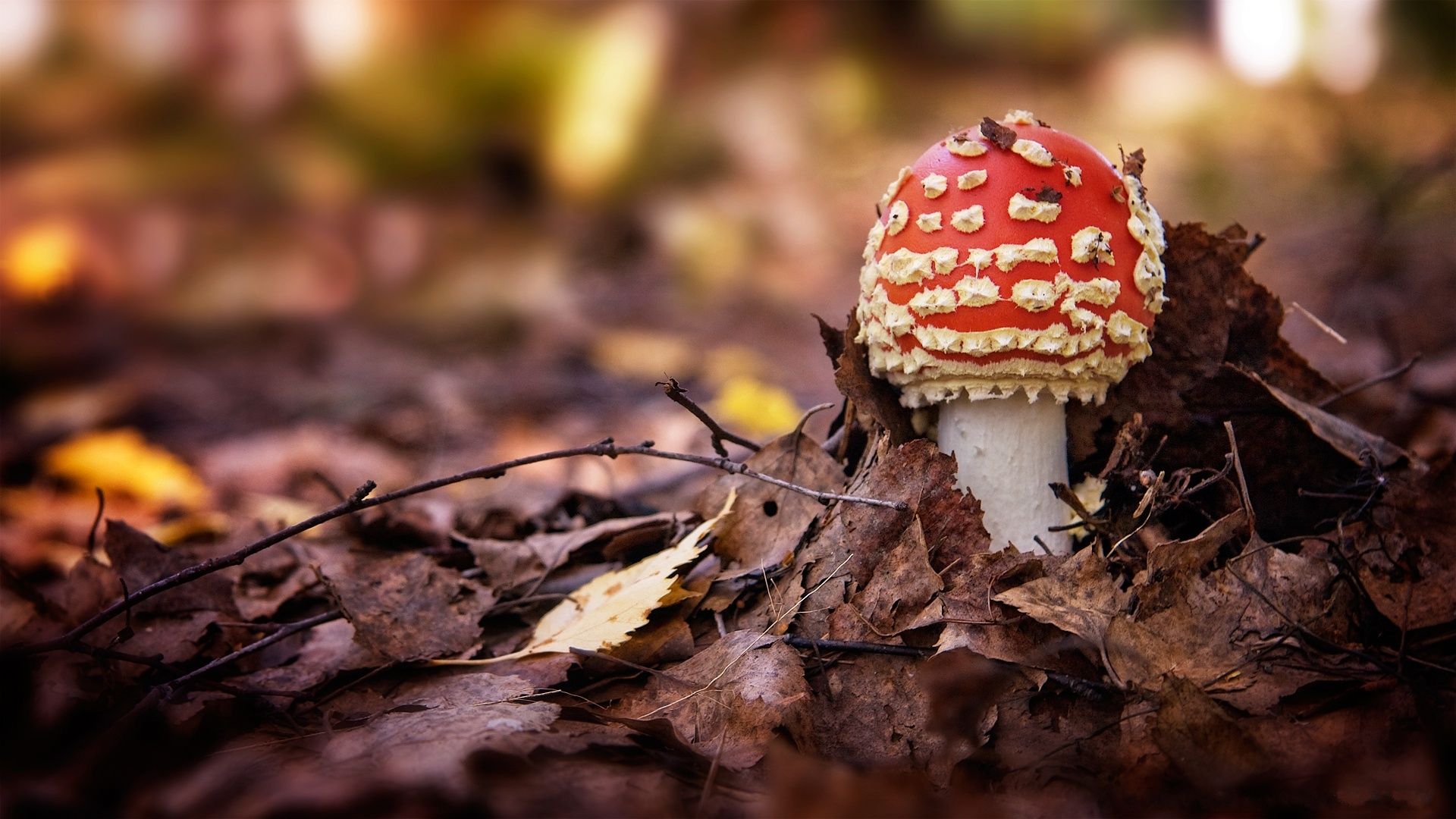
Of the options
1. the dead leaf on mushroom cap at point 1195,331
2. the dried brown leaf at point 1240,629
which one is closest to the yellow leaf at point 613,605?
the dried brown leaf at point 1240,629

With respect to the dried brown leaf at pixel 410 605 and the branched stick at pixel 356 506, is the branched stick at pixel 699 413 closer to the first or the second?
the branched stick at pixel 356 506

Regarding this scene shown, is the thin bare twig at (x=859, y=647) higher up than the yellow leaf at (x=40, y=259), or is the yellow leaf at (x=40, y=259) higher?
the yellow leaf at (x=40, y=259)

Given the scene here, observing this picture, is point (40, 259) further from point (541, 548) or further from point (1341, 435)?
point (1341, 435)

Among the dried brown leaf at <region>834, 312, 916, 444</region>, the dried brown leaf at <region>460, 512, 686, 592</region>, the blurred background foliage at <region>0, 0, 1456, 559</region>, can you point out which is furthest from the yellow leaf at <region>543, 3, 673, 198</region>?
the dried brown leaf at <region>834, 312, 916, 444</region>

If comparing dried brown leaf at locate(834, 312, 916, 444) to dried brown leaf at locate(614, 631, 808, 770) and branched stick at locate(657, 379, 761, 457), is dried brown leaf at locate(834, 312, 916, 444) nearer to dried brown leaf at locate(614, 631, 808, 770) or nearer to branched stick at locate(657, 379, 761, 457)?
branched stick at locate(657, 379, 761, 457)

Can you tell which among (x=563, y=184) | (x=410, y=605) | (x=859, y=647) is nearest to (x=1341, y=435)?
(x=859, y=647)

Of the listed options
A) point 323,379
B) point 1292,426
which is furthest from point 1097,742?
point 323,379
